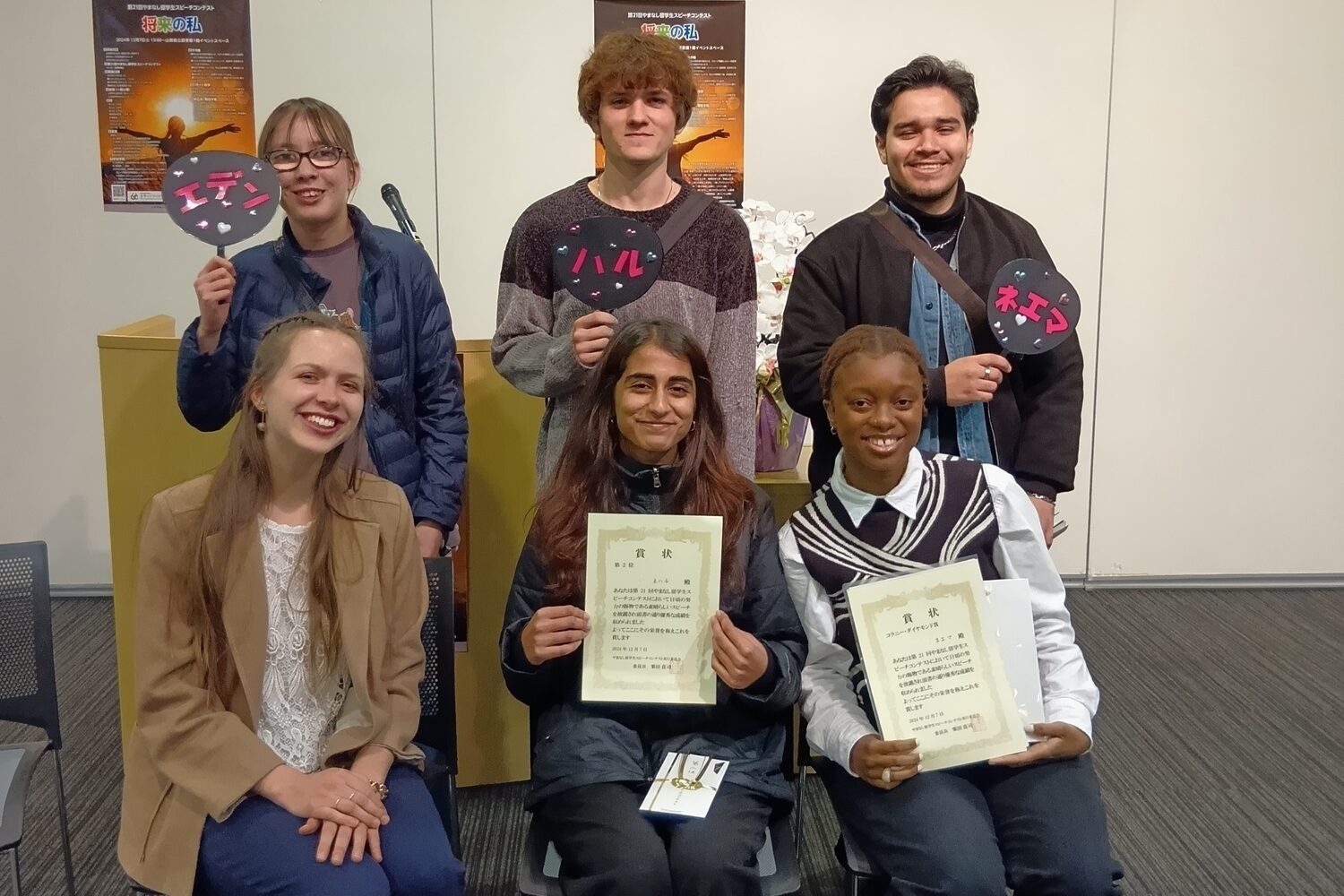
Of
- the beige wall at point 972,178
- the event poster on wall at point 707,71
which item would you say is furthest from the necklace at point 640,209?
the beige wall at point 972,178

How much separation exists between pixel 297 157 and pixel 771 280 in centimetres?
122

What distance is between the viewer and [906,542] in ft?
6.57

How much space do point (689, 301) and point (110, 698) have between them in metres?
2.58

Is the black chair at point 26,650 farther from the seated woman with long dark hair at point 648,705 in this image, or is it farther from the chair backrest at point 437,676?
the seated woman with long dark hair at point 648,705

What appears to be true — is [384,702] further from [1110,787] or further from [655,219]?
[1110,787]

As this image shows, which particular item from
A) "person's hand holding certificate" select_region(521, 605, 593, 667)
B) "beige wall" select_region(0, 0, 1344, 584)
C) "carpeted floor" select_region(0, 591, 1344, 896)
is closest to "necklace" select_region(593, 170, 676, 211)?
"person's hand holding certificate" select_region(521, 605, 593, 667)

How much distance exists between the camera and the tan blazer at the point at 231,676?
5.85 feet

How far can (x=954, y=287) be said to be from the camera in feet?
7.66

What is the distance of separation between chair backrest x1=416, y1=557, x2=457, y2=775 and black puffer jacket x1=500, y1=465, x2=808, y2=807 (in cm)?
15

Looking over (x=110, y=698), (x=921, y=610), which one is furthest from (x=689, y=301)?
(x=110, y=698)

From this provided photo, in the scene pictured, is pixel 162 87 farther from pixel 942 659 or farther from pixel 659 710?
pixel 942 659

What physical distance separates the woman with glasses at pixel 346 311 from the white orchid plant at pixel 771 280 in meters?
0.80

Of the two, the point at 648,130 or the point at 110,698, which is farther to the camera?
the point at 110,698

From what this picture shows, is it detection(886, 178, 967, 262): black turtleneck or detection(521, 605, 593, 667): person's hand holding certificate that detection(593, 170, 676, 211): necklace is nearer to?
detection(886, 178, 967, 262): black turtleneck
